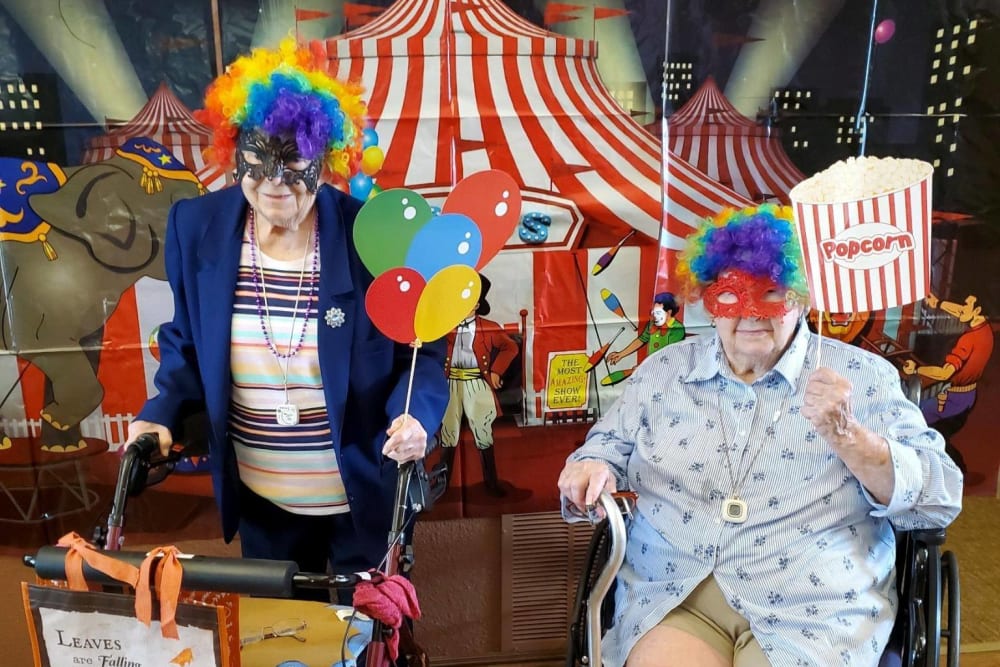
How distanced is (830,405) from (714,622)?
0.52m

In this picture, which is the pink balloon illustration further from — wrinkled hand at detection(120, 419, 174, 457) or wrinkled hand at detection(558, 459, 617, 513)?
wrinkled hand at detection(120, 419, 174, 457)

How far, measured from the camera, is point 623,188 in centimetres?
196

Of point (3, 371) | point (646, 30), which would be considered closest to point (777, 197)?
point (646, 30)

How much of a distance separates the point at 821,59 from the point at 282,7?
144 cm

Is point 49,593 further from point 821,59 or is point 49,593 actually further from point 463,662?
point 821,59

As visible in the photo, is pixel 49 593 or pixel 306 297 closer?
pixel 49 593

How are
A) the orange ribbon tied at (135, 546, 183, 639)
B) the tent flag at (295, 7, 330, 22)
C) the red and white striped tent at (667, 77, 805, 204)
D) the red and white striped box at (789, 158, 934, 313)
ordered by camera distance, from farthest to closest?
the red and white striped tent at (667, 77, 805, 204) → the tent flag at (295, 7, 330, 22) → the red and white striped box at (789, 158, 934, 313) → the orange ribbon tied at (135, 546, 183, 639)

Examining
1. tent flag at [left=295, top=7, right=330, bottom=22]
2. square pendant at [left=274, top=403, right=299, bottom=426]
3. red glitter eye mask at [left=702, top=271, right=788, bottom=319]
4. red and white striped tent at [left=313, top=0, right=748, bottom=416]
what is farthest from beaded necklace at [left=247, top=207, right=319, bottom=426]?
red glitter eye mask at [left=702, top=271, right=788, bottom=319]

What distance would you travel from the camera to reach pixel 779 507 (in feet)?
4.67

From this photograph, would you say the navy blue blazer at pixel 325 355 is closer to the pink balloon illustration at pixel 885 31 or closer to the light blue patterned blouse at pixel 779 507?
the light blue patterned blouse at pixel 779 507

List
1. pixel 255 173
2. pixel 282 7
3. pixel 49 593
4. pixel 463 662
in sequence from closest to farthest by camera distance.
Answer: pixel 49 593 → pixel 255 173 → pixel 282 7 → pixel 463 662

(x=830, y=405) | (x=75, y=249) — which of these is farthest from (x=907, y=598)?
(x=75, y=249)

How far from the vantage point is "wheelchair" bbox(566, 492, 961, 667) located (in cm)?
131

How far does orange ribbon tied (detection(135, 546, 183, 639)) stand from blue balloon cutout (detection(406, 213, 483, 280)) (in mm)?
623
